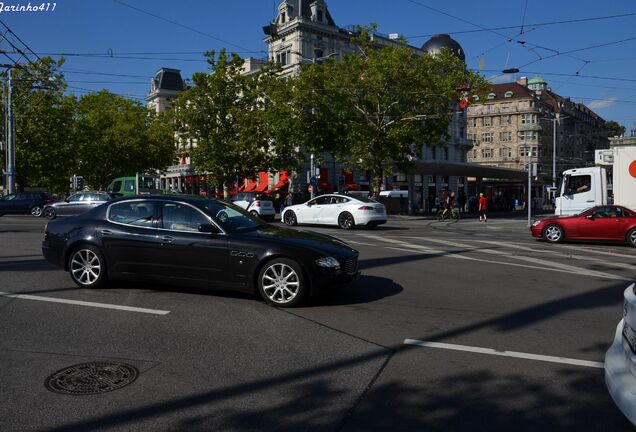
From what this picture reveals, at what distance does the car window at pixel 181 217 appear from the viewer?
724 cm

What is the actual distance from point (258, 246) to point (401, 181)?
5357cm

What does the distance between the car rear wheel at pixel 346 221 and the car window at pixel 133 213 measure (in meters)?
14.8

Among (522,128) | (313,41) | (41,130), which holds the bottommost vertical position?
(41,130)

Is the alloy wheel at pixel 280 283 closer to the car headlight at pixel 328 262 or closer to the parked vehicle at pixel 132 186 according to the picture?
the car headlight at pixel 328 262

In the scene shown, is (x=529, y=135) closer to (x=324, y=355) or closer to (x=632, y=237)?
(x=632, y=237)

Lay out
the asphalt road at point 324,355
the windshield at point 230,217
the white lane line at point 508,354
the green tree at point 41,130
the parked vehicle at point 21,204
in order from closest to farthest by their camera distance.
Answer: the asphalt road at point 324,355 → the white lane line at point 508,354 → the windshield at point 230,217 → the parked vehicle at point 21,204 → the green tree at point 41,130

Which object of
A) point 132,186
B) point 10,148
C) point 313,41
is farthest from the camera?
point 313,41

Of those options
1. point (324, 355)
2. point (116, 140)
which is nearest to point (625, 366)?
point (324, 355)

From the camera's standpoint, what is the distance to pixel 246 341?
5289mm

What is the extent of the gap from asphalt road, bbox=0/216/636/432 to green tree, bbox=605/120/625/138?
447 ft

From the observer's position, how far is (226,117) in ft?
128

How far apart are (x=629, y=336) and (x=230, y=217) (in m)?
5.27

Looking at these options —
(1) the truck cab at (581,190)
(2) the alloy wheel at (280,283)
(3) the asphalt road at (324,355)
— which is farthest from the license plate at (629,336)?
(1) the truck cab at (581,190)

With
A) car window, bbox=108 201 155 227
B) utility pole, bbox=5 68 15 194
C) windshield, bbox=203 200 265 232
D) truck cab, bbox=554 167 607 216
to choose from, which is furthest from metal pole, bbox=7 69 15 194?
windshield, bbox=203 200 265 232
